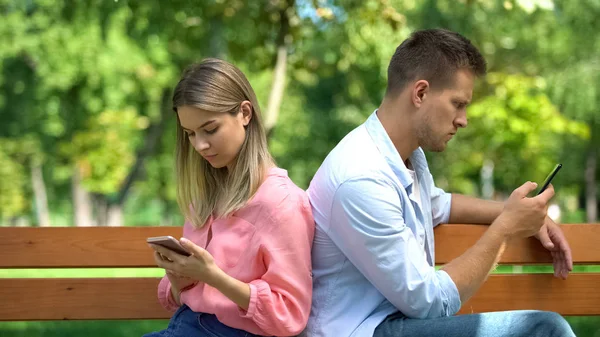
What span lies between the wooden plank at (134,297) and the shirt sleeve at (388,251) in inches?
34.0

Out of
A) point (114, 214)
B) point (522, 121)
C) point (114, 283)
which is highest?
point (114, 283)

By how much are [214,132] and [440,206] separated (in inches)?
40.6

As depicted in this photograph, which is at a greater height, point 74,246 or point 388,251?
point 388,251

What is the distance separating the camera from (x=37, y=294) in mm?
3611

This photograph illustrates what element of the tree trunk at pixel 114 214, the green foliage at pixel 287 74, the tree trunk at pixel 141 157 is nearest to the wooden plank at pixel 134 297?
the green foliage at pixel 287 74

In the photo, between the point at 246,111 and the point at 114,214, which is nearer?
the point at 246,111

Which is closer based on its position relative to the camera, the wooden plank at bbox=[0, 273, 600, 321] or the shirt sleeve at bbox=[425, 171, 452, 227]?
the shirt sleeve at bbox=[425, 171, 452, 227]

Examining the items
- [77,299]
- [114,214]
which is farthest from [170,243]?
[114,214]

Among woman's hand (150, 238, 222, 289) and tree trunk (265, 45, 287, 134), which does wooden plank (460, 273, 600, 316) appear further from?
tree trunk (265, 45, 287, 134)

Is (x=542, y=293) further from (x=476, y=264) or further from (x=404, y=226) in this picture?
(x=404, y=226)

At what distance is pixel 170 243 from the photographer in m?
2.59

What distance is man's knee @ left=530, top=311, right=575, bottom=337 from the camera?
8.84ft

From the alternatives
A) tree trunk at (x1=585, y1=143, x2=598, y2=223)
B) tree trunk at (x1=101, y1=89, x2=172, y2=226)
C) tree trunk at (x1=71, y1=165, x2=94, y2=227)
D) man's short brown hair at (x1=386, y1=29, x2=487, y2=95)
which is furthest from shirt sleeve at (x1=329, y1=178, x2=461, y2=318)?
tree trunk at (x1=585, y1=143, x2=598, y2=223)

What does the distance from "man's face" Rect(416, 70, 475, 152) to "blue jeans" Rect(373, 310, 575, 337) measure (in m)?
0.57
